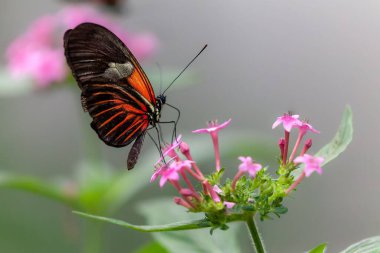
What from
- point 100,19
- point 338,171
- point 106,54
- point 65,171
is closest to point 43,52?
point 100,19

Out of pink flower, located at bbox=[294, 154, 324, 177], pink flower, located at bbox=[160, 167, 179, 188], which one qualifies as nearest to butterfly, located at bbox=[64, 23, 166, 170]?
pink flower, located at bbox=[160, 167, 179, 188]

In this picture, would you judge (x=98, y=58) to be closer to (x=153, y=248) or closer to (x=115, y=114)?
(x=115, y=114)

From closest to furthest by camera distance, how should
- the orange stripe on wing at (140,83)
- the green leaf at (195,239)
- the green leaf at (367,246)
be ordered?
the green leaf at (367,246) → the green leaf at (195,239) → the orange stripe on wing at (140,83)

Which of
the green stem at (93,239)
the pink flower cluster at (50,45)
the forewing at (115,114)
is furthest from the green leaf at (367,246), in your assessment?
the pink flower cluster at (50,45)

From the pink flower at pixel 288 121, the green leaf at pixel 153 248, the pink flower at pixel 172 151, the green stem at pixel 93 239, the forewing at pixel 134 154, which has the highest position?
the pink flower at pixel 288 121

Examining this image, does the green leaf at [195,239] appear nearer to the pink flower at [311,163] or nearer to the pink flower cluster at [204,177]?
the pink flower cluster at [204,177]

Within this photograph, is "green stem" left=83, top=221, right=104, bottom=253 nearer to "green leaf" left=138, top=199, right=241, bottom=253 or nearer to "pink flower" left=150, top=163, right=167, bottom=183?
"green leaf" left=138, top=199, right=241, bottom=253

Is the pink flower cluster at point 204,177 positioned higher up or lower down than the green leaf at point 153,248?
higher up

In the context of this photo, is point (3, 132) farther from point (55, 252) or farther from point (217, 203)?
point (217, 203)
